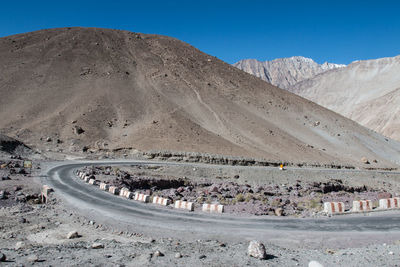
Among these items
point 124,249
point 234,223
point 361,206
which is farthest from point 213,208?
point 361,206

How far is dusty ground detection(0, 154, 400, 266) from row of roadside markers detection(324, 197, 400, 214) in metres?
3.84

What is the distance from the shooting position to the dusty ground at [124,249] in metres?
9.09

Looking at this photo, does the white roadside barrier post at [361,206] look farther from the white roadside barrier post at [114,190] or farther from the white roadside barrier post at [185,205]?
the white roadside barrier post at [114,190]

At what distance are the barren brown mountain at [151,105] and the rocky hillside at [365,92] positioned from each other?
39.1m

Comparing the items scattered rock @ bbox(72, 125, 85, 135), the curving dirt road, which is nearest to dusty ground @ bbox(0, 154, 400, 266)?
the curving dirt road

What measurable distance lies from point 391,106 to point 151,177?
104m

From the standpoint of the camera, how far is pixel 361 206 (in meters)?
15.6

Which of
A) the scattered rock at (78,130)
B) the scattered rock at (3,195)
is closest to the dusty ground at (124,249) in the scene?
the scattered rock at (3,195)

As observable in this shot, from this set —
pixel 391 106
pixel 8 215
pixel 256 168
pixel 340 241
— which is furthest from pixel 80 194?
pixel 391 106

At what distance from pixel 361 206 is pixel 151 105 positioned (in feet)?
147

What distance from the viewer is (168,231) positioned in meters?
12.2

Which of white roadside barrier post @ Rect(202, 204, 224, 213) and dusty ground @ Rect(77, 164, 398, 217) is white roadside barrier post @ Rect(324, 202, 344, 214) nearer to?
dusty ground @ Rect(77, 164, 398, 217)

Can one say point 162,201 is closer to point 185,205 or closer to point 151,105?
point 185,205

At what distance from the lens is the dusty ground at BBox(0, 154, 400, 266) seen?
909cm
